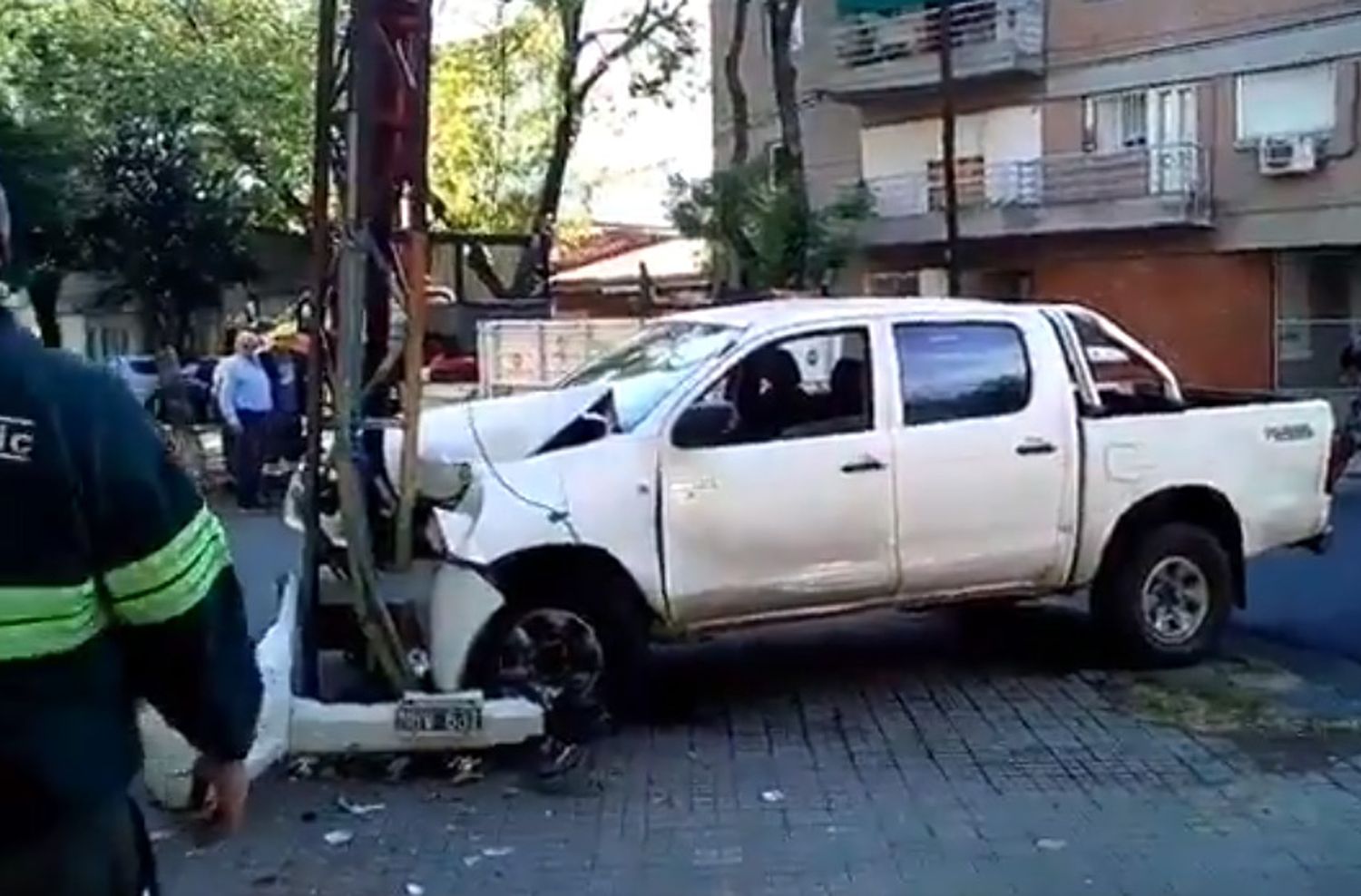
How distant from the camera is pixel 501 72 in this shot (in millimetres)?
37625

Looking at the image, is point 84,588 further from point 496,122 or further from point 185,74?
point 496,122

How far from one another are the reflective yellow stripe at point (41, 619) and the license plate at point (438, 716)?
5.08 metres

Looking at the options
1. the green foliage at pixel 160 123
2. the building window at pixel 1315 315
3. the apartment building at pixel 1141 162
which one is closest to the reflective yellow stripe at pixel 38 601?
the green foliage at pixel 160 123

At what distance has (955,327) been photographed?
9266 mm

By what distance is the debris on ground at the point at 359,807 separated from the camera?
7.31m

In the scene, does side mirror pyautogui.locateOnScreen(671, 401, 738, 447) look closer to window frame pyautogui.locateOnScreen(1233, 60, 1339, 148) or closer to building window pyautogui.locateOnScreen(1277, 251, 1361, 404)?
building window pyautogui.locateOnScreen(1277, 251, 1361, 404)

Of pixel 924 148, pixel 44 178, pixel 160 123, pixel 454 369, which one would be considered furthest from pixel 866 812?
pixel 924 148

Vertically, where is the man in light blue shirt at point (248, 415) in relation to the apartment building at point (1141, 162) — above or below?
below

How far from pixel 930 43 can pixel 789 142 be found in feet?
24.4

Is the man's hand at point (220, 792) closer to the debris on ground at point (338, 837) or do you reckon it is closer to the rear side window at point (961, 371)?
the debris on ground at point (338, 837)

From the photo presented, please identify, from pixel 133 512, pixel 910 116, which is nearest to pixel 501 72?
pixel 910 116

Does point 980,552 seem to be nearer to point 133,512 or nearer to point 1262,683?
point 1262,683

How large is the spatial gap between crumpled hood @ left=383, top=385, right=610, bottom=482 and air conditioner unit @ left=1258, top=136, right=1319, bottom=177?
2216 cm

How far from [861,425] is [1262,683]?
7.76ft
